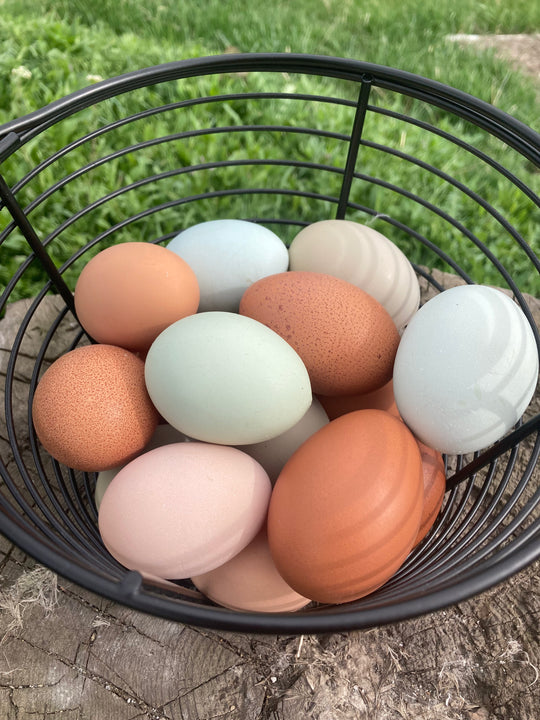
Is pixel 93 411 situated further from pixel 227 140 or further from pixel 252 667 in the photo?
pixel 227 140

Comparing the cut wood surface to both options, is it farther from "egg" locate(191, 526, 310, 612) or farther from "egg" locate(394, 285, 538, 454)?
"egg" locate(394, 285, 538, 454)

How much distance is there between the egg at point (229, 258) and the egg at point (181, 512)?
1.22ft

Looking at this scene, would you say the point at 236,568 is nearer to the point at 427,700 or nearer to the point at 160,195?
the point at 427,700

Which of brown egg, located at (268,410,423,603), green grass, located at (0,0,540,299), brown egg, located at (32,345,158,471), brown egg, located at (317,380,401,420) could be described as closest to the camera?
brown egg, located at (268,410,423,603)

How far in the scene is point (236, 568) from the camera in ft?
2.80

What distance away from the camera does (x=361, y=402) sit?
41.6 inches

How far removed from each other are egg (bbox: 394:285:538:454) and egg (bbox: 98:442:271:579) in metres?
0.28

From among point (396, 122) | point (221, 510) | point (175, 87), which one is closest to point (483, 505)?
point (221, 510)

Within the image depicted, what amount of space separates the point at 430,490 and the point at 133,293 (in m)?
0.57

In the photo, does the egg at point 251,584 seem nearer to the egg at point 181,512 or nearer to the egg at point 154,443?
the egg at point 181,512

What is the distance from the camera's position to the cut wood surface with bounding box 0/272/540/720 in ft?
2.69

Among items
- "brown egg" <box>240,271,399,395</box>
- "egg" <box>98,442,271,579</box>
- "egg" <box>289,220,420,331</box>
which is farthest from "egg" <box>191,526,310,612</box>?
"egg" <box>289,220,420,331</box>

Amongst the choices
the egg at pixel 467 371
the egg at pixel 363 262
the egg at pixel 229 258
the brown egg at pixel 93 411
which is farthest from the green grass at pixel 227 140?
the brown egg at pixel 93 411

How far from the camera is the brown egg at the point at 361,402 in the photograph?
3.46 ft
